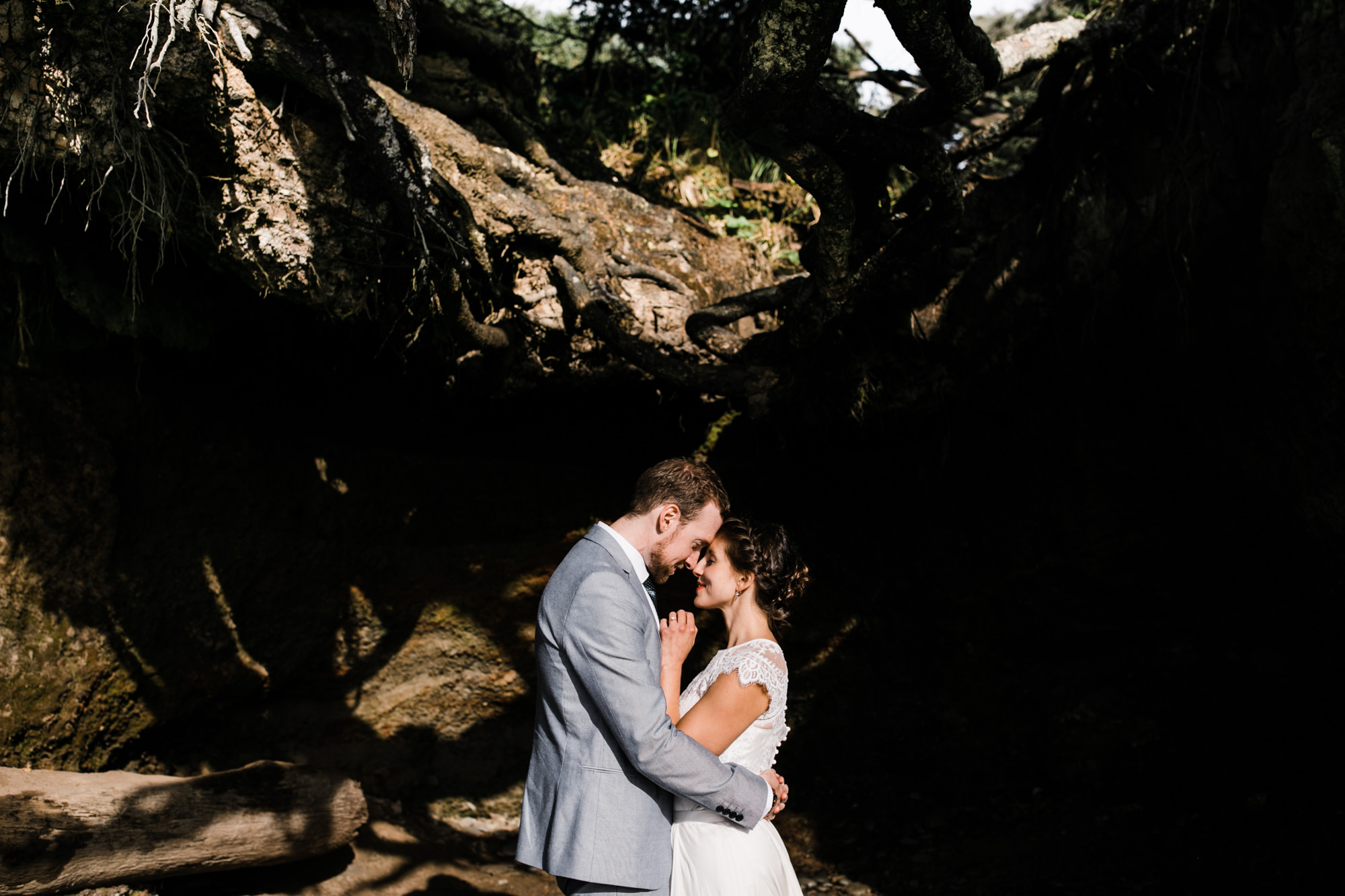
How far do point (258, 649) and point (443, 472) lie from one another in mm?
1397

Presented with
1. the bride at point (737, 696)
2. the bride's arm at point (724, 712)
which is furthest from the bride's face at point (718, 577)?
the bride's arm at point (724, 712)

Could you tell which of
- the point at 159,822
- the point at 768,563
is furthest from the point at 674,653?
the point at 159,822

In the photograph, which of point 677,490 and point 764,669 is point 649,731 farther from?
point 677,490

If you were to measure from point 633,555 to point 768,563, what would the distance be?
0.61 m

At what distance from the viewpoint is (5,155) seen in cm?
318

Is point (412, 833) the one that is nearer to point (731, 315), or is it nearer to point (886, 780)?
point (886, 780)

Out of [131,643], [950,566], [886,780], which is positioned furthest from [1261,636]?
[131,643]

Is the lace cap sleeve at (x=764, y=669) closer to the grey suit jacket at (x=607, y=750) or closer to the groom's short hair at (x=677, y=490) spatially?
the grey suit jacket at (x=607, y=750)

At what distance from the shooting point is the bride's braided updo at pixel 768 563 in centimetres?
293

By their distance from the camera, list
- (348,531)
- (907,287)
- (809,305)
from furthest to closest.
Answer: (348,531)
(907,287)
(809,305)

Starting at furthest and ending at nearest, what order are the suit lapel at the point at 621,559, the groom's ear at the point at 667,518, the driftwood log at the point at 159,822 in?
the driftwood log at the point at 159,822
the groom's ear at the point at 667,518
the suit lapel at the point at 621,559

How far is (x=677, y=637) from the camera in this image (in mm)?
2688

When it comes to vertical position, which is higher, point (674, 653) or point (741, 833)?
point (674, 653)

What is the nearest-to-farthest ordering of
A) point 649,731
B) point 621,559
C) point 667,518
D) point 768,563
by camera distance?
point 649,731 < point 621,559 < point 667,518 < point 768,563
